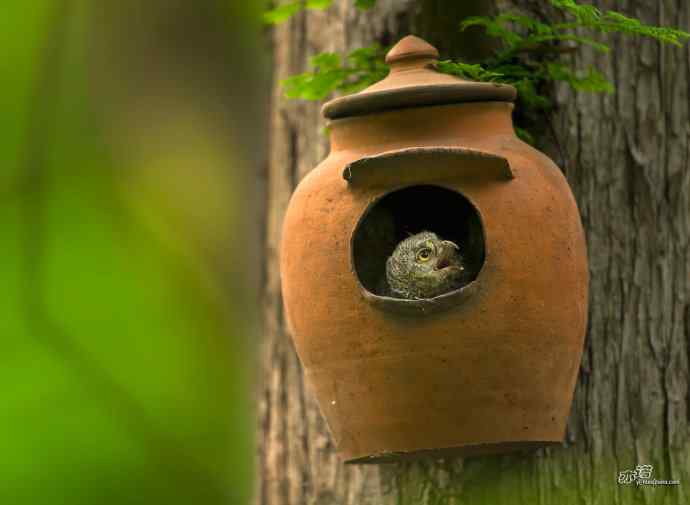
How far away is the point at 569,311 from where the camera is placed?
3.15 m

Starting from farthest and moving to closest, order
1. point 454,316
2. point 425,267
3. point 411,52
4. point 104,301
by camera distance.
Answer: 1. point 104,301
2. point 411,52
3. point 425,267
4. point 454,316

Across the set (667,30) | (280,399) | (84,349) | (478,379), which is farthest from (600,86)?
(84,349)

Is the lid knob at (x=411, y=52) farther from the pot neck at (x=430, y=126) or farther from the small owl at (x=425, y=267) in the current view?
the small owl at (x=425, y=267)

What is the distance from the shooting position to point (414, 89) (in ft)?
10.4

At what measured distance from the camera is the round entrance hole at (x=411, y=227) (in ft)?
11.1

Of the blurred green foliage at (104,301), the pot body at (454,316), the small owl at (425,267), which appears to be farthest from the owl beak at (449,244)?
the blurred green foliage at (104,301)

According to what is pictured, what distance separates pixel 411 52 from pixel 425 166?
0.38 meters

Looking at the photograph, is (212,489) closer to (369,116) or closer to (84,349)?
(84,349)

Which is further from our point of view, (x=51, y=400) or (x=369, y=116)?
(x=51, y=400)

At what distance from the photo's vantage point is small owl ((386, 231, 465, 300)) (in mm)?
3170

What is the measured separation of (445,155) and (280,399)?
4.98ft

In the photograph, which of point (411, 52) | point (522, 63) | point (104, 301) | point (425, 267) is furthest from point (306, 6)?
point (104, 301)

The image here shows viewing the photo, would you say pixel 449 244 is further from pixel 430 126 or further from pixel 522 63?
pixel 522 63

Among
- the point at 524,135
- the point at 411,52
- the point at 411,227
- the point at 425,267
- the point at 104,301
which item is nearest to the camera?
the point at 425,267
